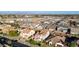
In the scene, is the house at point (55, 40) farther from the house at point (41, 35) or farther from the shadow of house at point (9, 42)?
the shadow of house at point (9, 42)

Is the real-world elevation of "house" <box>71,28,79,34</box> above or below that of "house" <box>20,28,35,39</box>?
above

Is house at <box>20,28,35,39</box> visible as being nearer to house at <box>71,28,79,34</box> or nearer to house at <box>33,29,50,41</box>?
house at <box>33,29,50,41</box>

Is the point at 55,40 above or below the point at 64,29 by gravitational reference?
below

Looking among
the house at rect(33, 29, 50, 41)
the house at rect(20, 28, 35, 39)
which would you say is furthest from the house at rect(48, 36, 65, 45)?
the house at rect(20, 28, 35, 39)

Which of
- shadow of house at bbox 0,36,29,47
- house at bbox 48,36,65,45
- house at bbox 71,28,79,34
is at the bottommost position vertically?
shadow of house at bbox 0,36,29,47

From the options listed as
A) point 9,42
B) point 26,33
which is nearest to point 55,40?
point 26,33

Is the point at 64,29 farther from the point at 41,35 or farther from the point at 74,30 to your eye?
the point at 41,35
